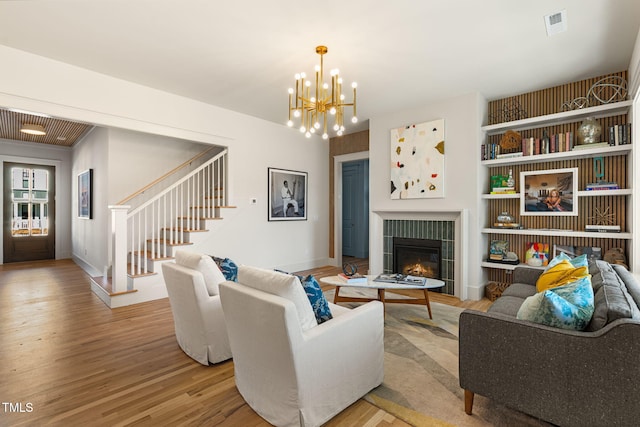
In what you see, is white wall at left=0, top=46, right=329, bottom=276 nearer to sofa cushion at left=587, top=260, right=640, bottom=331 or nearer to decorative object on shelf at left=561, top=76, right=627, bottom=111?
decorative object on shelf at left=561, top=76, right=627, bottom=111

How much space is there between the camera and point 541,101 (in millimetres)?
4070

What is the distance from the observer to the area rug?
1.80 m

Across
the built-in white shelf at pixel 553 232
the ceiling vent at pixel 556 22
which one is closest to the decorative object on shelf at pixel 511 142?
the built-in white shelf at pixel 553 232

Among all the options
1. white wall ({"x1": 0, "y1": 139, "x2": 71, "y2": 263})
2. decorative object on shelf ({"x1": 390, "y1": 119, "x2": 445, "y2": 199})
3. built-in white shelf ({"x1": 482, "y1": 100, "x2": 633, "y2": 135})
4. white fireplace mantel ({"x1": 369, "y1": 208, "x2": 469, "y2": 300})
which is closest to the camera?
built-in white shelf ({"x1": 482, "y1": 100, "x2": 633, "y2": 135})

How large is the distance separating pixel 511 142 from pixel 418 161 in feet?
3.94

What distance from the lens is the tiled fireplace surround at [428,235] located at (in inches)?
177

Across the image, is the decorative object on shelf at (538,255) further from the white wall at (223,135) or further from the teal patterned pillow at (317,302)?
the white wall at (223,135)

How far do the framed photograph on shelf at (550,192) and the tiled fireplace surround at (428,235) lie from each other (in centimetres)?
97

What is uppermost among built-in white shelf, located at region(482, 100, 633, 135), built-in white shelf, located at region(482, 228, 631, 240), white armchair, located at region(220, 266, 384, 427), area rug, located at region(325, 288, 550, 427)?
built-in white shelf, located at region(482, 100, 633, 135)

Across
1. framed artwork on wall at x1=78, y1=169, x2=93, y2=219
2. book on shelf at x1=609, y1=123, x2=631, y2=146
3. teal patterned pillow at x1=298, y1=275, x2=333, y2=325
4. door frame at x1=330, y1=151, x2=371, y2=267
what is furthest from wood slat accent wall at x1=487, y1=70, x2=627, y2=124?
framed artwork on wall at x1=78, y1=169, x2=93, y2=219

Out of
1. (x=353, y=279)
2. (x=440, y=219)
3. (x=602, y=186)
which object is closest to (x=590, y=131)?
(x=602, y=186)

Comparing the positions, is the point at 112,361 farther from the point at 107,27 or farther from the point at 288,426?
the point at 107,27

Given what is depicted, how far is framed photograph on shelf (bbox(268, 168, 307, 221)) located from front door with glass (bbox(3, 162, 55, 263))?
5.76 meters

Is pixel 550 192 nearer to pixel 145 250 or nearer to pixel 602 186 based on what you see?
pixel 602 186
